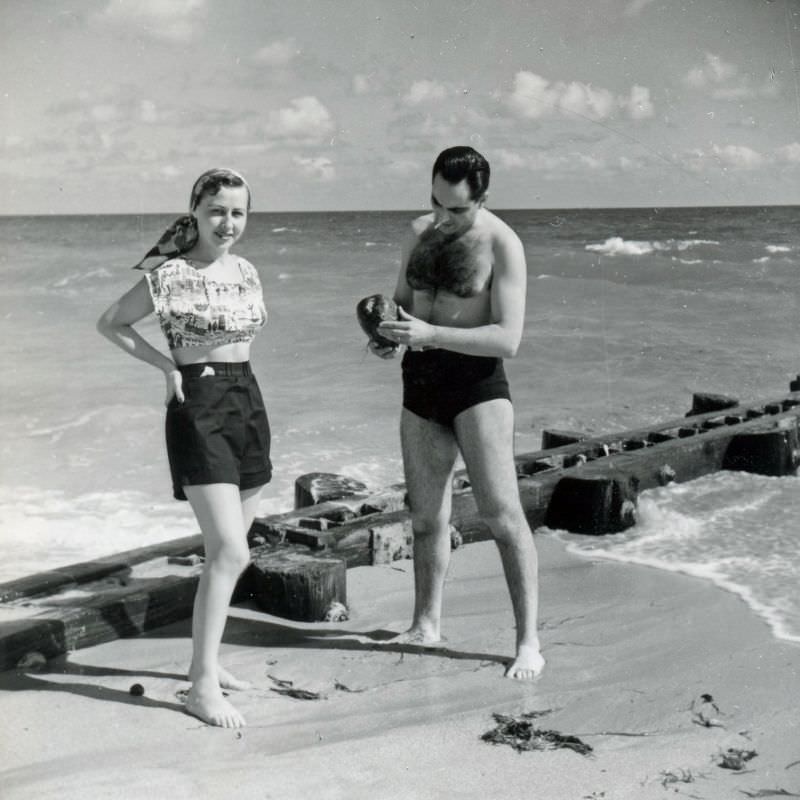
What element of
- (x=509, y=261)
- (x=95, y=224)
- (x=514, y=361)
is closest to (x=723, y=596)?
(x=509, y=261)

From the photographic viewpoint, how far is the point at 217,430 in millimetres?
3840

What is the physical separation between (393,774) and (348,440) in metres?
9.66

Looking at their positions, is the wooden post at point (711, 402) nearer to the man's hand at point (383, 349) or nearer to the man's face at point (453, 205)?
the man's face at point (453, 205)

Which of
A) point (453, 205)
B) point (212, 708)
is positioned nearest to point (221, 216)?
point (453, 205)

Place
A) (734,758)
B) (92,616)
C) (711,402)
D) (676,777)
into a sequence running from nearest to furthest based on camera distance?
1. (676,777)
2. (734,758)
3. (92,616)
4. (711,402)

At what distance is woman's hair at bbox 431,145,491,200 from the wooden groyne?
1890 millimetres

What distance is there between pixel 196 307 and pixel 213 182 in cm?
46

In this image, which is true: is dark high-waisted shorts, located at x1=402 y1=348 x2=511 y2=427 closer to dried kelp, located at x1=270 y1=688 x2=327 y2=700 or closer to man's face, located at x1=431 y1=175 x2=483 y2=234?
man's face, located at x1=431 y1=175 x2=483 y2=234

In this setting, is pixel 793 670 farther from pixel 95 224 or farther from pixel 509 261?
pixel 95 224

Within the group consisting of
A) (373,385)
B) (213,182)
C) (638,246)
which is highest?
(638,246)

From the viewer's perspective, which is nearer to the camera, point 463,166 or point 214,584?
point 214,584

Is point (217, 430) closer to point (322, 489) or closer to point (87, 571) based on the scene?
point (87, 571)

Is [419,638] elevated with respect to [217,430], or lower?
lower

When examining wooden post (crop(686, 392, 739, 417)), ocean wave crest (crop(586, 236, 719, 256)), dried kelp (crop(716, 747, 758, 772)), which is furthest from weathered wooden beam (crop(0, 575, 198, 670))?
ocean wave crest (crop(586, 236, 719, 256))
